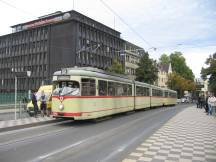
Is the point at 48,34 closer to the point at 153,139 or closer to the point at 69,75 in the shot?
the point at 69,75

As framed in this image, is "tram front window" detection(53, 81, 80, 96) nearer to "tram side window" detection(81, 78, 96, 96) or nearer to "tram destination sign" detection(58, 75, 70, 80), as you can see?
"tram destination sign" detection(58, 75, 70, 80)

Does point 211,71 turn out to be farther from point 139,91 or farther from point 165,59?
point 165,59

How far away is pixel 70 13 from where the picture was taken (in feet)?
242

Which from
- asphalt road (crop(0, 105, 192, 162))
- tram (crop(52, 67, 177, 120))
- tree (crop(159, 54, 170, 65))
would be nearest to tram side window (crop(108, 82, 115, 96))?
tram (crop(52, 67, 177, 120))

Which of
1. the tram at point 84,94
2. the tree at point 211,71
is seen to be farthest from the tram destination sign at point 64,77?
the tree at point 211,71

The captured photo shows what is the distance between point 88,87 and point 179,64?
10837 cm

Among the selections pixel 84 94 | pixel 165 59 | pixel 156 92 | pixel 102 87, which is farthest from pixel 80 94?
pixel 165 59

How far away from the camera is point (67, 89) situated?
17047 millimetres

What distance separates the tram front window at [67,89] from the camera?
16.8m

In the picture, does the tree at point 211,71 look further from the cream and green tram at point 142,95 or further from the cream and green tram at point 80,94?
the cream and green tram at point 80,94

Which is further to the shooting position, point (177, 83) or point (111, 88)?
point (177, 83)

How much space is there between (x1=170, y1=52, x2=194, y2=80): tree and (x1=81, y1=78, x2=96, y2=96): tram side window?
108 metres

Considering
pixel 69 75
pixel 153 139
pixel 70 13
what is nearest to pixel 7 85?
pixel 70 13

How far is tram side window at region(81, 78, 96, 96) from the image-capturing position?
56.0 feet
